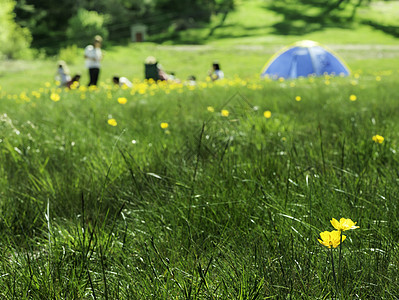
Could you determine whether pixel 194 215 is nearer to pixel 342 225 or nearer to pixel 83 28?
pixel 342 225

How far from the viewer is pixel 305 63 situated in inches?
565

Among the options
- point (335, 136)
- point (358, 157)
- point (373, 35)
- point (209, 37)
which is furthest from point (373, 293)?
point (373, 35)

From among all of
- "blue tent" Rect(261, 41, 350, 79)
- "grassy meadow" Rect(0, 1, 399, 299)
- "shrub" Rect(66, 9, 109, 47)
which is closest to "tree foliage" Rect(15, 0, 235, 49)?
"shrub" Rect(66, 9, 109, 47)

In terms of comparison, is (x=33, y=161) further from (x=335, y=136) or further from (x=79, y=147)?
(x=335, y=136)

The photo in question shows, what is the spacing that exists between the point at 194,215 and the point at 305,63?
44.2ft

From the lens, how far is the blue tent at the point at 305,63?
1423cm

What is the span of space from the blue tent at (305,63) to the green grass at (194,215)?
1111cm

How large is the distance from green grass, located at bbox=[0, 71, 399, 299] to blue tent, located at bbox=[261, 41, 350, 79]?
11114 mm

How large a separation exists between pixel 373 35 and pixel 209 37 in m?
18.1

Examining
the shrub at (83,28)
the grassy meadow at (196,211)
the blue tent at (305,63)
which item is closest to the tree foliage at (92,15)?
the shrub at (83,28)

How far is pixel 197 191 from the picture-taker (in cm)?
204

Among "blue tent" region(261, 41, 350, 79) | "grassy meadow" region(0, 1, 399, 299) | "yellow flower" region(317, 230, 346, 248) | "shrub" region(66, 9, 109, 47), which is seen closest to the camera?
"yellow flower" region(317, 230, 346, 248)

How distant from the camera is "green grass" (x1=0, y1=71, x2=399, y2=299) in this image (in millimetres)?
1340

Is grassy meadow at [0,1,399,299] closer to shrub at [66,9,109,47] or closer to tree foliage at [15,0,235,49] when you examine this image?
shrub at [66,9,109,47]
